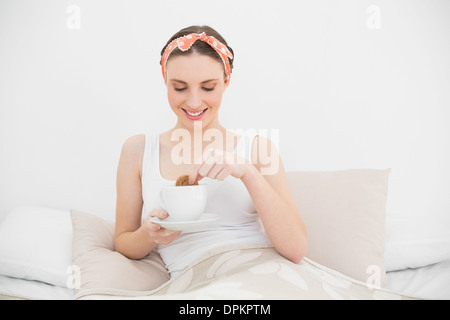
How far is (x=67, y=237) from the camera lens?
1.46 metres

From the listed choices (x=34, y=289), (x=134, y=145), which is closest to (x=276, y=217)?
(x=134, y=145)

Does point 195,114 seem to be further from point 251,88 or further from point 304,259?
point 251,88

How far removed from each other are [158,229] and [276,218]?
33 cm

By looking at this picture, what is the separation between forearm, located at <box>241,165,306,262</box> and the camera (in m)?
1.09

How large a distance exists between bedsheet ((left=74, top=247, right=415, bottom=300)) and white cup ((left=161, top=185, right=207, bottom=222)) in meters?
0.16

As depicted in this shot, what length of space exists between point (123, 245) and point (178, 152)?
36 cm

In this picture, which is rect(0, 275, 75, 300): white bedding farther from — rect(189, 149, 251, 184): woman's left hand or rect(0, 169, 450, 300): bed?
rect(189, 149, 251, 184): woman's left hand

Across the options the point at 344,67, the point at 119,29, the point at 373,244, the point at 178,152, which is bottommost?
the point at 373,244

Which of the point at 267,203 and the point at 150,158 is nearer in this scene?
the point at 267,203

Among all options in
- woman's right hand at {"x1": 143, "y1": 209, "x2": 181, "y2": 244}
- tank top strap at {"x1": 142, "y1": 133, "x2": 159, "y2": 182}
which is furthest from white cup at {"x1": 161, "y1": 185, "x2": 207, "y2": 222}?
tank top strap at {"x1": 142, "y1": 133, "x2": 159, "y2": 182}

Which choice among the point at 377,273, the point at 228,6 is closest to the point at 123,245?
the point at 377,273

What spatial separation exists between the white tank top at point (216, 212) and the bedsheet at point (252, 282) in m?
Answer: 0.11

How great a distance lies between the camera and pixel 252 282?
84cm
